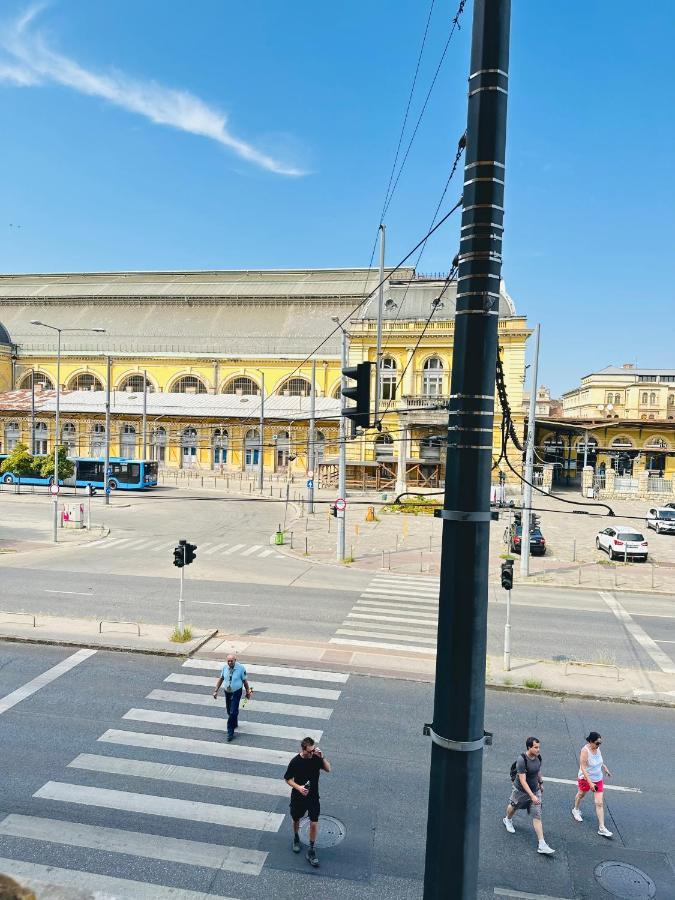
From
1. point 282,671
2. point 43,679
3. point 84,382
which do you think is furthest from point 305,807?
point 84,382

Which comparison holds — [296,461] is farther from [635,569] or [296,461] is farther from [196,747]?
[196,747]

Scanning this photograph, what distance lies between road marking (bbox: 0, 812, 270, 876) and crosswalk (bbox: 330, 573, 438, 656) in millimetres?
8071

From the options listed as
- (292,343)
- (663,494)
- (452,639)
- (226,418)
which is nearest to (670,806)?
(452,639)

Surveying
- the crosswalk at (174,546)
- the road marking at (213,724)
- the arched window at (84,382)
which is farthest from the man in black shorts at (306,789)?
the arched window at (84,382)

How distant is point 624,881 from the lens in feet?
23.9

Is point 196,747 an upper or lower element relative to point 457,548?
lower

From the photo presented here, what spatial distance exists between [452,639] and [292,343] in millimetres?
70013

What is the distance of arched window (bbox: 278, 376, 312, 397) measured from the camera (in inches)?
2726

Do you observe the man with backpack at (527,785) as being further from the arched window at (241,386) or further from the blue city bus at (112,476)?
the arched window at (241,386)

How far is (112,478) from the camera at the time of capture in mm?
52656

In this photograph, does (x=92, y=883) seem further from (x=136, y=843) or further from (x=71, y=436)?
(x=71, y=436)

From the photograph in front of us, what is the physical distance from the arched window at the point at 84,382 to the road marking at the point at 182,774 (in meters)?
71.1

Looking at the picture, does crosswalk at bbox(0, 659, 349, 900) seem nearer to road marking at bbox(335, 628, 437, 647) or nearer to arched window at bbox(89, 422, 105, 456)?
road marking at bbox(335, 628, 437, 647)

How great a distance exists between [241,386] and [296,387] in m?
7.15
